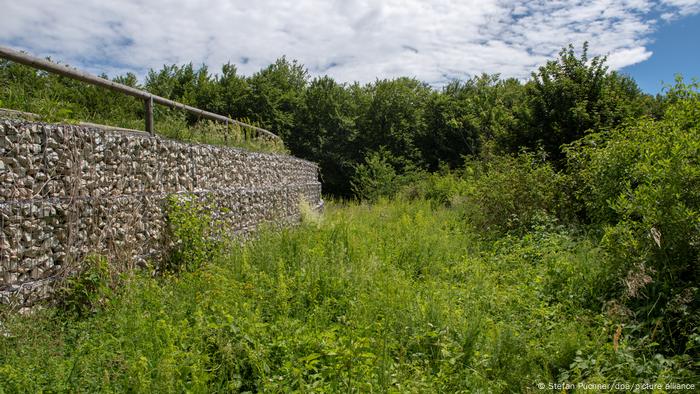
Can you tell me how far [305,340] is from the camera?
367 centimetres

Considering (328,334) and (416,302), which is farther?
(416,302)

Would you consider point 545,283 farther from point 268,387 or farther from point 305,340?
point 268,387

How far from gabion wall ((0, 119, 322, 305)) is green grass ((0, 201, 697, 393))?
438 millimetres

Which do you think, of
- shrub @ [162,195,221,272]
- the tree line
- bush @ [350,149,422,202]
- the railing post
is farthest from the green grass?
the tree line

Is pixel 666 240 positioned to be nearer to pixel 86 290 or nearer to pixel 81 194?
pixel 86 290

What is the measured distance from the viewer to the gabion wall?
13.6ft

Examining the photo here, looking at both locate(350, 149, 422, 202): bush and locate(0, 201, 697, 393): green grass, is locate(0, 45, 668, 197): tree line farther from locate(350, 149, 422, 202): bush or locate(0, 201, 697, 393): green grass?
locate(0, 201, 697, 393): green grass

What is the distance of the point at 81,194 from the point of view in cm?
488

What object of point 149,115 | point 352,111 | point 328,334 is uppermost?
point 352,111

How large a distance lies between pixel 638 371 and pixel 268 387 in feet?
9.32

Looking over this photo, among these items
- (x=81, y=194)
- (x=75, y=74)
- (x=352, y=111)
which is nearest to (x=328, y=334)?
(x=81, y=194)

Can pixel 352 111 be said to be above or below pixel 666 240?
above

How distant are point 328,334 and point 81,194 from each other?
128 inches

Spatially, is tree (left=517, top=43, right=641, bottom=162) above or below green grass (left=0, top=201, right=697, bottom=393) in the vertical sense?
above
